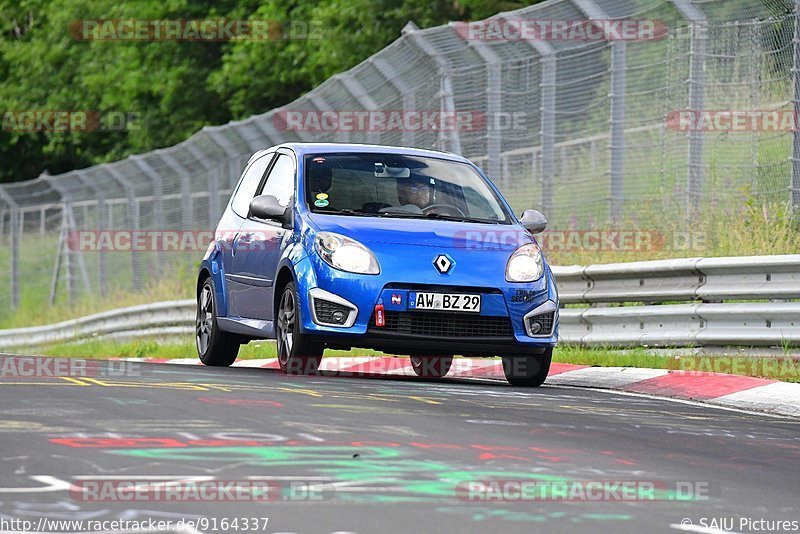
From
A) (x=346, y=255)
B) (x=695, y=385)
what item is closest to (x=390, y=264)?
(x=346, y=255)

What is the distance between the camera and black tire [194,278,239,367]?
14305 mm

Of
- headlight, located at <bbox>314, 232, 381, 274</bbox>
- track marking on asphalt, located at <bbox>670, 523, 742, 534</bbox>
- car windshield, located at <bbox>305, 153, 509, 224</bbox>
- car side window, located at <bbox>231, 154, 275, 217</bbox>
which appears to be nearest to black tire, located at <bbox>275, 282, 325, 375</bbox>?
headlight, located at <bbox>314, 232, 381, 274</bbox>

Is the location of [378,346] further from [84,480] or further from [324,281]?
[84,480]

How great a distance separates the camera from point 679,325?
13.8m

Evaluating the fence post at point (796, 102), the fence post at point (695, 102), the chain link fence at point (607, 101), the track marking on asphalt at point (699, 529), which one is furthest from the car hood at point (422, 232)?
the track marking on asphalt at point (699, 529)

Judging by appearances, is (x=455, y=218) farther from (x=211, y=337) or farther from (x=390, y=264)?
(x=211, y=337)

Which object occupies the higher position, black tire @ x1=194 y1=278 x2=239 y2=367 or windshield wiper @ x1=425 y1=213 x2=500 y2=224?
windshield wiper @ x1=425 y1=213 x2=500 y2=224

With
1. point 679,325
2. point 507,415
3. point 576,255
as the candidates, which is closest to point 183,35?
point 576,255

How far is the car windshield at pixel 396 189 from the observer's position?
12586 millimetres

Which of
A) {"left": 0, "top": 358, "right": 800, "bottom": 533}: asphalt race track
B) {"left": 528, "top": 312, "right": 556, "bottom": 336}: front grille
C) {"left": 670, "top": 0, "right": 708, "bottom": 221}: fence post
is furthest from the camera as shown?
{"left": 670, "top": 0, "right": 708, "bottom": 221}: fence post

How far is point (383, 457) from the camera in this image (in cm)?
737

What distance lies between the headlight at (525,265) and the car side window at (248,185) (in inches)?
101

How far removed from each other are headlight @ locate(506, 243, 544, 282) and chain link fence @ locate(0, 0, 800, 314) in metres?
3.94

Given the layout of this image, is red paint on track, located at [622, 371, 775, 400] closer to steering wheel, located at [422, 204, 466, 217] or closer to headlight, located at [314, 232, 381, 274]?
steering wheel, located at [422, 204, 466, 217]
